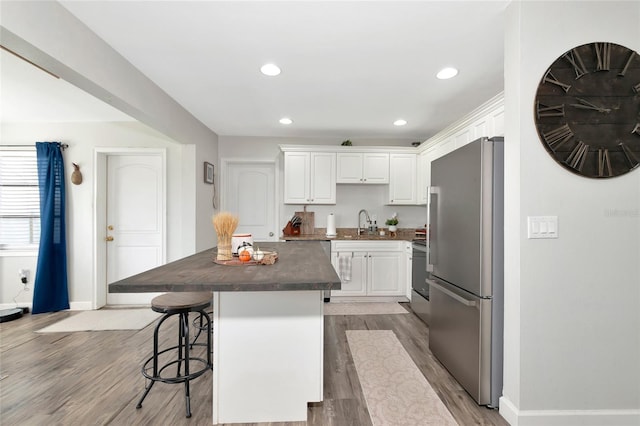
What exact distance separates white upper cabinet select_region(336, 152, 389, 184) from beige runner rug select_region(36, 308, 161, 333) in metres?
3.09

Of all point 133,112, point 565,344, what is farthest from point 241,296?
point 133,112

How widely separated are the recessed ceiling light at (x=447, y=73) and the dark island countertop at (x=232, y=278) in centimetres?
195

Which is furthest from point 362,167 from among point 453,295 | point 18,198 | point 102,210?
point 18,198

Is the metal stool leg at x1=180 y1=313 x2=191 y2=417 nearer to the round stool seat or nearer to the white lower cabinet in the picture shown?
the round stool seat

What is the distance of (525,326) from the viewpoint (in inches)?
65.3

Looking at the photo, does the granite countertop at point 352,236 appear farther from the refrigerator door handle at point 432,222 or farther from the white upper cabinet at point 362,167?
the refrigerator door handle at point 432,222

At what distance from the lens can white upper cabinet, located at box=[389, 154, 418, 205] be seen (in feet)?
14.9

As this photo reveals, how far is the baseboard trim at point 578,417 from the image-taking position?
1.66 m

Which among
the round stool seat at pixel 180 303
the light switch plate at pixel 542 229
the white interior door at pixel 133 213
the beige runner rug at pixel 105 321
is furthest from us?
the white interior door at pixel 133 213

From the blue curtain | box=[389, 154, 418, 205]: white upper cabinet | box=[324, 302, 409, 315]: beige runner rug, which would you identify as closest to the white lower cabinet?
box=[324, 302, 409, 315]: beige runner rug

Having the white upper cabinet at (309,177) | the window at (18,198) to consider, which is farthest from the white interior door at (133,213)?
the white upper cabinet at (309,177)

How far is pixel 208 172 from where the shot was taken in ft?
14.0

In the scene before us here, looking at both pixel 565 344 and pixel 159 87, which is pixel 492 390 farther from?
pixel 159 87

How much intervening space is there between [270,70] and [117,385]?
2684 millimetres
